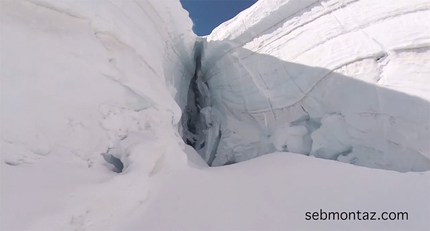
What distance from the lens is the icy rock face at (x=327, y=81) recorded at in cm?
204

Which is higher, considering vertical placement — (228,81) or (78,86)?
(228,81)

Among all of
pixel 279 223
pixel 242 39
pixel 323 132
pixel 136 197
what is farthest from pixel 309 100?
pixel 136 197

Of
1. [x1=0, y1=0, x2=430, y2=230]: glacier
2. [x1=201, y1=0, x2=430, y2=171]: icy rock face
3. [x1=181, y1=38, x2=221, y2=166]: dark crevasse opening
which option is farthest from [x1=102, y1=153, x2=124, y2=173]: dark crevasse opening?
[x1=181, y1=38, x2=221, y2=166]: dark crevasse opening

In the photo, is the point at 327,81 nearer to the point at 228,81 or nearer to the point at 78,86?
the point at 228,81

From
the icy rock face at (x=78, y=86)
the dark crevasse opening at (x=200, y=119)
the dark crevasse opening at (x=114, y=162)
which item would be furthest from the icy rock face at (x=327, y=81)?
the dark crevasse opening at (x=114, y=162)

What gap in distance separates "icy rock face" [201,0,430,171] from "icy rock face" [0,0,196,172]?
1179mm

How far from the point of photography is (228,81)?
360 cm

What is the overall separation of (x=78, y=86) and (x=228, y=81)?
220cm

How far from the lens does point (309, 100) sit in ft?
8.82

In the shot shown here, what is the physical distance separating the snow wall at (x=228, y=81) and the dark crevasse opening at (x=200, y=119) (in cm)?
2

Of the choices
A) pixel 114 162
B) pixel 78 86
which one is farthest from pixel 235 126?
pixel 78 86

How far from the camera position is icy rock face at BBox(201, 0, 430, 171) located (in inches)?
80.2

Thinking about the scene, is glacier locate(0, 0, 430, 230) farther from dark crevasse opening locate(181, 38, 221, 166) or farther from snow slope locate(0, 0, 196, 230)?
dark crevasse opening locate(181, 38, 221, 166)

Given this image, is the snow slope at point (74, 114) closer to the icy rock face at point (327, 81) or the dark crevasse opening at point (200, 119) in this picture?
the icy rock face at point (327, 81)
